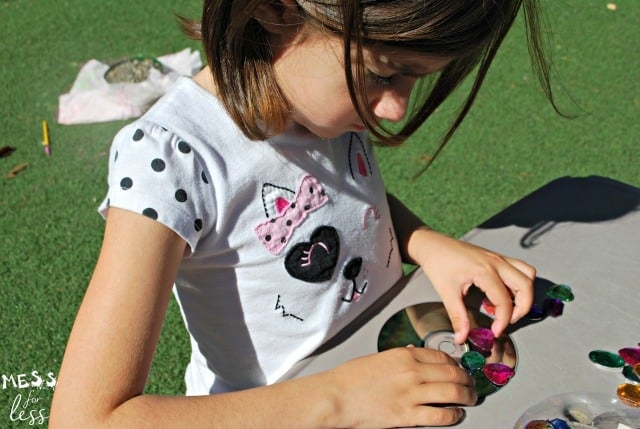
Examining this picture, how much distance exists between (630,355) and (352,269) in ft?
1.18

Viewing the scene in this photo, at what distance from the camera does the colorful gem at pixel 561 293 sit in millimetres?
900

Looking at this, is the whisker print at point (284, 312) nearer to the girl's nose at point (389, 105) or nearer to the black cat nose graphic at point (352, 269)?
the black cat nose graphic at point (352, 269)

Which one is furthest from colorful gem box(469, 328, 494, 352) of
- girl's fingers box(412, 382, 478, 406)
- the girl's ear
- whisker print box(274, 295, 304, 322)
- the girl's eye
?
the girl's ear

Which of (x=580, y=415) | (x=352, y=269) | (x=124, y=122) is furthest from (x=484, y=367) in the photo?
Answer: (x=124, y=122)

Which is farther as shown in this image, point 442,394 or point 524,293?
point 524,293

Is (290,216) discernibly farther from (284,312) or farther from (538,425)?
(538,425)

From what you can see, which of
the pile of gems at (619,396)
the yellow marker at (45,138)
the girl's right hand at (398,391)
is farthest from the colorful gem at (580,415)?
the yellow marker at (45,138)

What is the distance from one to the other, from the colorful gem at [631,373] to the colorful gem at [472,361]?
0.16 meters

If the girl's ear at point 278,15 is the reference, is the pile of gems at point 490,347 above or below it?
below

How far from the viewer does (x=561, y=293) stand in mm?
905

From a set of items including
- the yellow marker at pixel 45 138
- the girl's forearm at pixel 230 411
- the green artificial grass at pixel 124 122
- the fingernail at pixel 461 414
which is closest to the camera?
the girl's forearm at pixel 230 411

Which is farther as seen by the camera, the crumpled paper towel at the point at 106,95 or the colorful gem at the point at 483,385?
the crumpled paper towel at the point at 106,95

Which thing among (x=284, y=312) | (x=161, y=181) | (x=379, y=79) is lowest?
(x=284, y=312)

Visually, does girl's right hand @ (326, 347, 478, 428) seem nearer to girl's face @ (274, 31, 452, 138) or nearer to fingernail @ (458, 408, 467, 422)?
fingernail @ (458, 408, 467, 422)
